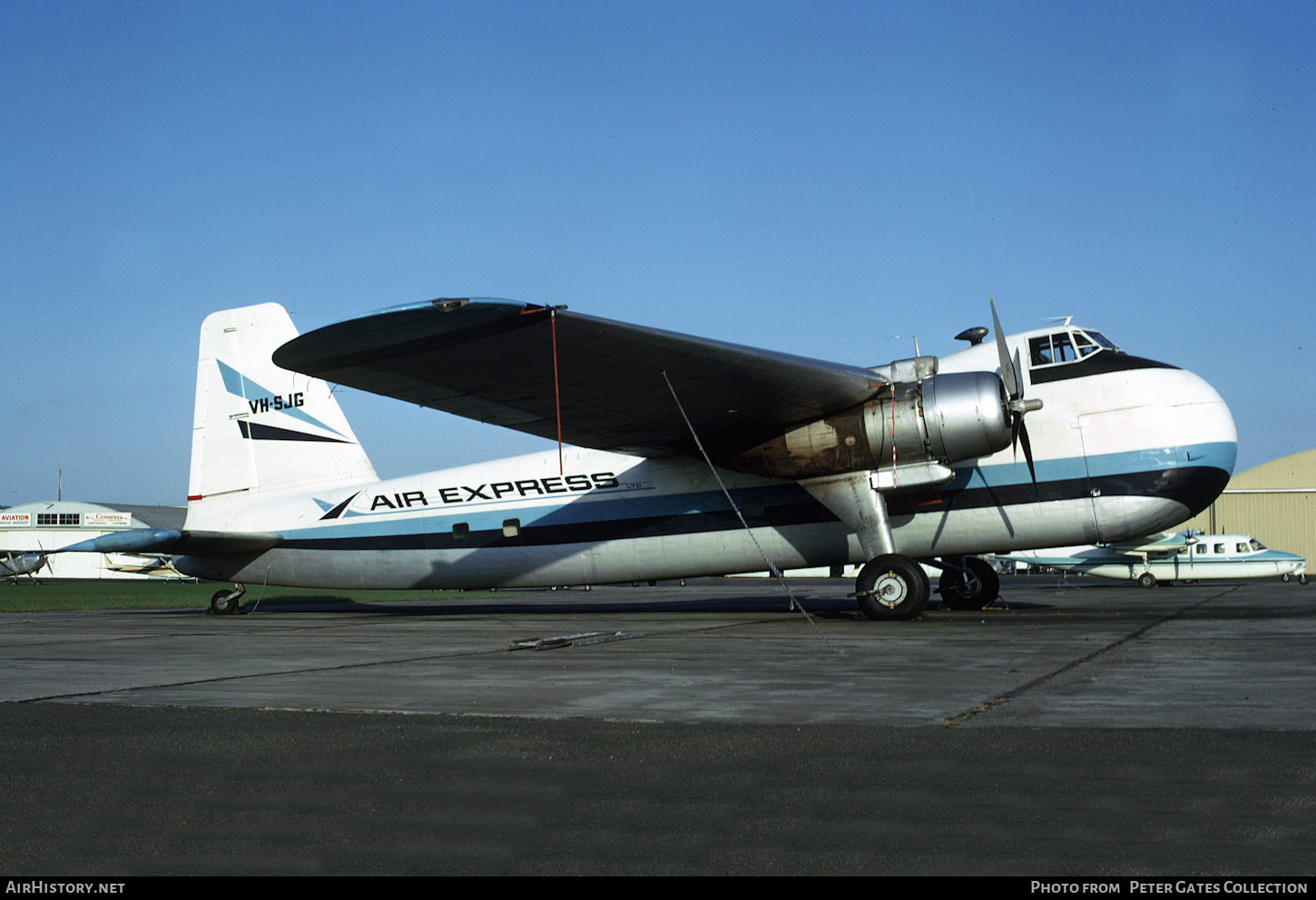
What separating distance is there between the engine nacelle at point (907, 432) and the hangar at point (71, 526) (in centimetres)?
6851

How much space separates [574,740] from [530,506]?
1366 cm

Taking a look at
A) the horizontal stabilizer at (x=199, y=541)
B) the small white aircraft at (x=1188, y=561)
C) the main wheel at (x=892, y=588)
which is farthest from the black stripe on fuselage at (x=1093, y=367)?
the small white aircraft at (x=1188, y=561)

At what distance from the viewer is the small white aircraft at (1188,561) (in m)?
37.8

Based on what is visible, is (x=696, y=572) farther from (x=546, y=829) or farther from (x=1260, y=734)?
(x=546, y=829)

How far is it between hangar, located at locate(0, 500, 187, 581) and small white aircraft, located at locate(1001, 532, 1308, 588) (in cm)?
6392

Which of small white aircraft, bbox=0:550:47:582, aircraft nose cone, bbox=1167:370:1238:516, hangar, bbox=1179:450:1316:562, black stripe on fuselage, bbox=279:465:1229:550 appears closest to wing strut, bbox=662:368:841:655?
black stripe on fuselage, bbox=279:465:1229:550

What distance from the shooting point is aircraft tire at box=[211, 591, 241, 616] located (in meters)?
21.6

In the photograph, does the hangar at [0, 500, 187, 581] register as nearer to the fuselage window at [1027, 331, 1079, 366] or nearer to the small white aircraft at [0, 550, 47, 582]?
the small white aircraft at [0, 550, 47, 582]

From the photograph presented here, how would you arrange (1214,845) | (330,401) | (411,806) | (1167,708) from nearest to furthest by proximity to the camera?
(1214,845)
(411,806)
(1167,708)
(330,401)

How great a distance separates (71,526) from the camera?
84.0 m

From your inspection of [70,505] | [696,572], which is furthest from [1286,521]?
[70,505]

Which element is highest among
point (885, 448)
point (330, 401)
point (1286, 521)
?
point (330, 401)

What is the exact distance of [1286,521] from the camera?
193 feet

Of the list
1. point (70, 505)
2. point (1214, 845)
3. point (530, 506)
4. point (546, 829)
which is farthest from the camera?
point (70, 505)
